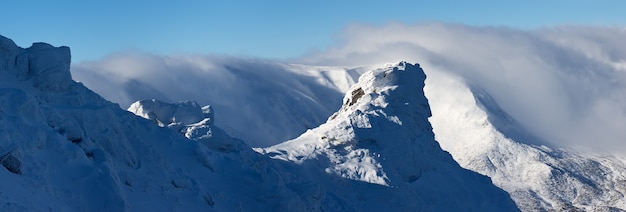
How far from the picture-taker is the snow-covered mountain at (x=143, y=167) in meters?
54.4

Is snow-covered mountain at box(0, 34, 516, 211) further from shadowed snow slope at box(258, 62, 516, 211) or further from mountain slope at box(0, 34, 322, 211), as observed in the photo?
shadowed snow slope at box(258, 62, 516, 211)

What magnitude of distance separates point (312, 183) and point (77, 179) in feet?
77.8

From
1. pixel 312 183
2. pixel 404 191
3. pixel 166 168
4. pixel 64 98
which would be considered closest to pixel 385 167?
pixel 404 191

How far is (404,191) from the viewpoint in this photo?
3465 inches

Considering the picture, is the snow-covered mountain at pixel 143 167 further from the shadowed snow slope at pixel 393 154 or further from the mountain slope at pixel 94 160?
the shadowed snow slope at pixel 393 154

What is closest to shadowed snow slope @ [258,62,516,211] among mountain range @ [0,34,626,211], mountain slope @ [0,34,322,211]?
mountain range @ [0,34,626,211]

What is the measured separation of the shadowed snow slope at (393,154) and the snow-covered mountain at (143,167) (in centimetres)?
20

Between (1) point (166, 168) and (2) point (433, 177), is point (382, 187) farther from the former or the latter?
(1) point (166, 168)

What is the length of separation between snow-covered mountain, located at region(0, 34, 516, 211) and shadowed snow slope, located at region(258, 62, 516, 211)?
20 centimetres

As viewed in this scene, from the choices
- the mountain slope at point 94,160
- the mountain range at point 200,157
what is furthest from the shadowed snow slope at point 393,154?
the mountain slope at point 94,160

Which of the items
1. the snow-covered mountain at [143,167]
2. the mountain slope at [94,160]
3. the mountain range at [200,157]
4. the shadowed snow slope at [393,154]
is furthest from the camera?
the shadowed snow slope at [393,154]

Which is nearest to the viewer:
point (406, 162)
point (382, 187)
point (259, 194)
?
point (259, 194)

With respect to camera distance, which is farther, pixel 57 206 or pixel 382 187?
pixel 382 187

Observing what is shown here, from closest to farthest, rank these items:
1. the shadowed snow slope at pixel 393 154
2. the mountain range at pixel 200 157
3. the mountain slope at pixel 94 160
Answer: the mountain slope at pixel 94 160
the mountain range at pixel 200 157
the shadowed snow slope at pixel 393 154
